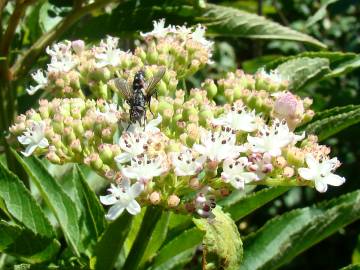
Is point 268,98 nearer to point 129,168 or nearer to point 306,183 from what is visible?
point 306,183

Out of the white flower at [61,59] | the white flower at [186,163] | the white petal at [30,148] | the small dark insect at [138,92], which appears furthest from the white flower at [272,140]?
the white flower at [61,59]

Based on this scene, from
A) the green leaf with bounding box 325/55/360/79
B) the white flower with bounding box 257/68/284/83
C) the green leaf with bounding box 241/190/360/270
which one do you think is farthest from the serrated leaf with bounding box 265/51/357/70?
the green leaf with bounding box 241/190/360/270

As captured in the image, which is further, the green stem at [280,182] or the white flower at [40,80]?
the white flower at [40,80]

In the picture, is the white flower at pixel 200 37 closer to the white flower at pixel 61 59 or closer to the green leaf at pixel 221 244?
the white flower at pixel 61 59

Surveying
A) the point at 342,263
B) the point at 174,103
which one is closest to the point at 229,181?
the point at 174,103

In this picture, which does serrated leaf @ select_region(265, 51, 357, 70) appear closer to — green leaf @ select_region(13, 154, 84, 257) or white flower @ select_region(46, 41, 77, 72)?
white flower @ select_region(46, 41, 77, 72)

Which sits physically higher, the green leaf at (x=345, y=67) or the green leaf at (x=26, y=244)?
the green leaf at (x=345, y=67)

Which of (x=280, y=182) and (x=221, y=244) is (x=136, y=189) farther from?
(x=280, y=182)

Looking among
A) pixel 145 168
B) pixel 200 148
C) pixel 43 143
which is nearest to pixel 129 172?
pixel 145 168
